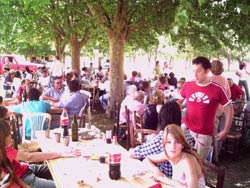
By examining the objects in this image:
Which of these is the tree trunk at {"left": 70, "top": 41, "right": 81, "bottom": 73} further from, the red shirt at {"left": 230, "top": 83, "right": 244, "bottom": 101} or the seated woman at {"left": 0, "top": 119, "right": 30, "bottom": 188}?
the seated woman at {"left": 0, "top": 119, "right": 30, "bottom": 188}

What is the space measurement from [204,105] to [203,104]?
18 millimetres

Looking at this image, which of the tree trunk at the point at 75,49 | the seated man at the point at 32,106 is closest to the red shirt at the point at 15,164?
the seated man at the point at 32,106

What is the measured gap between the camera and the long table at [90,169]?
304 centimetres

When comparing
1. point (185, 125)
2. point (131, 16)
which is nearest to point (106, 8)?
point (131, 16)

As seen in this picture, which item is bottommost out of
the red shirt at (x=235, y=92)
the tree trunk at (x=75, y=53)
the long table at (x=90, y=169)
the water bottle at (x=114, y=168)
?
the long table at (x=90, y=169)

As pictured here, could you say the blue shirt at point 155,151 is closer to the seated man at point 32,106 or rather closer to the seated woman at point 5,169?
the seated woman at point 5,169

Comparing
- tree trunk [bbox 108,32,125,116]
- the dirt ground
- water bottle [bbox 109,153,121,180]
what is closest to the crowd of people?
water bottle [bbox 109,153,121,180]

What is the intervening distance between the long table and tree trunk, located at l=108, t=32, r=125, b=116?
683cm

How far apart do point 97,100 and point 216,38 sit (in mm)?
4848

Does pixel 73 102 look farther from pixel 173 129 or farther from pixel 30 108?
pixel 173 129

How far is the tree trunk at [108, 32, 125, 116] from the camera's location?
1097cm

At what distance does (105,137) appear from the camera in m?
4.69

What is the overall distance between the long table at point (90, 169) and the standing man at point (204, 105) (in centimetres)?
113

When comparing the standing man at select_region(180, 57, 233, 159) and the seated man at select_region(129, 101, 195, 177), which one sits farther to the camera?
the standing man at select_region(180, 57, 233, 159)
